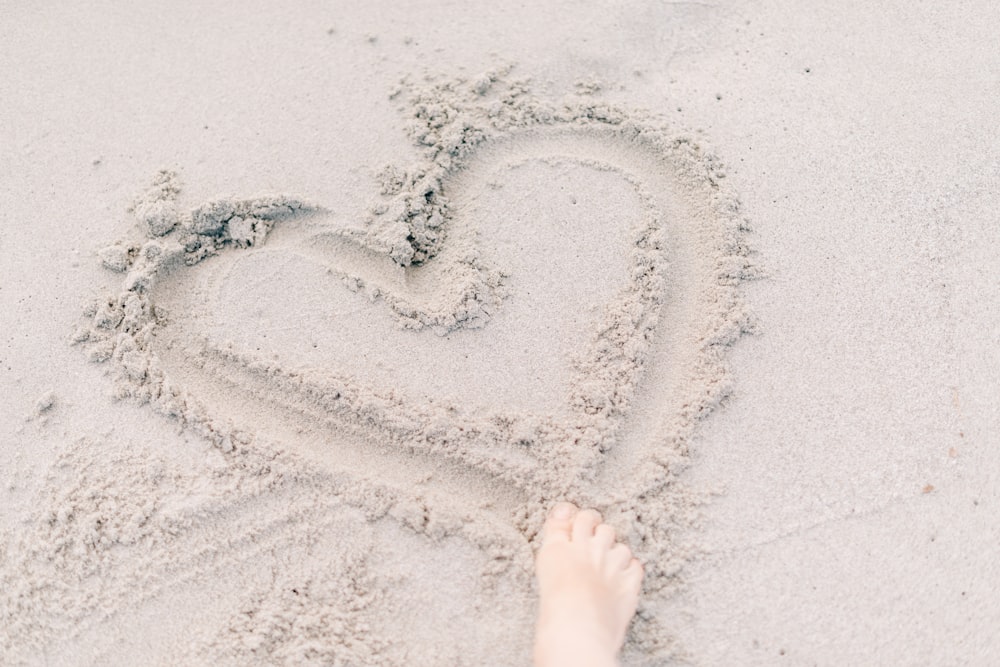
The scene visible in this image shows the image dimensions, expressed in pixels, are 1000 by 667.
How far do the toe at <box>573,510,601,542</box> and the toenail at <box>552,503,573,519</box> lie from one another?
2 centimetres

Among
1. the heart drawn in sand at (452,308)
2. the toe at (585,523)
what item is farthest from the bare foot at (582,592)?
the heart drawn in sand at (452,308)

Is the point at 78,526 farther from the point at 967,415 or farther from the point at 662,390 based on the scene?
the point at 967,415

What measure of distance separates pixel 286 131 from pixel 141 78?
588mm

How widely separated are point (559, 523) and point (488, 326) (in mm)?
626

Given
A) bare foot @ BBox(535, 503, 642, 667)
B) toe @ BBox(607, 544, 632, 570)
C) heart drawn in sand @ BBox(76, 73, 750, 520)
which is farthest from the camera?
heart drawn in sand @ BBox(76, 73, 750, 520)

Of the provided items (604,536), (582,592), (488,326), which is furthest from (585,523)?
(488,326)

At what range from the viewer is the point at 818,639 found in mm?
1925

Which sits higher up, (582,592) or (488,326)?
(488,326)

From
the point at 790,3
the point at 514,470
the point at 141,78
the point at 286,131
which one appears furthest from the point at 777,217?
the point at 141,78

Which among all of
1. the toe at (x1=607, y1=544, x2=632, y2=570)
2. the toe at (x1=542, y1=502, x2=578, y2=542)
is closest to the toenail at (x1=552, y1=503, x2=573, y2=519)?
the toe at (x1=542, y1=502, x2=578, y2=542)

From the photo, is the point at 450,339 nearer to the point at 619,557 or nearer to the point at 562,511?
the point at 562,511

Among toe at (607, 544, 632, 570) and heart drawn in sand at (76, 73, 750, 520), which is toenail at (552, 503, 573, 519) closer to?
heart drawn in sand at (76, 73, 750, 520)

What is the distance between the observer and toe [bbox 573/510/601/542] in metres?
1.94

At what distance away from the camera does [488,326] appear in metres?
2.22
